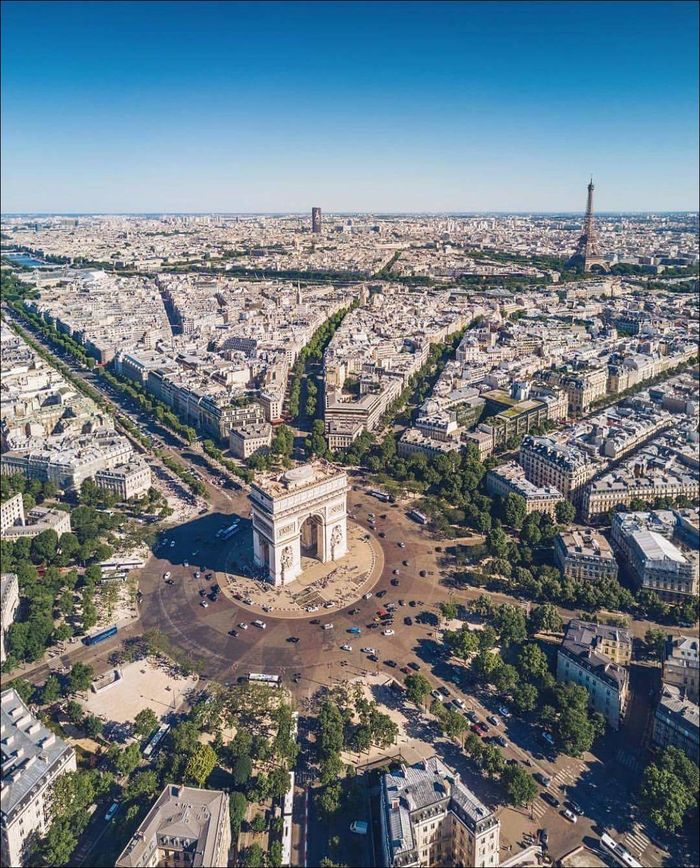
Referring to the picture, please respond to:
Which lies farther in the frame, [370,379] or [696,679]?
[370,379]

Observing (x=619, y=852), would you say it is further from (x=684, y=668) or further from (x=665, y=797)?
(x=684, y=668)

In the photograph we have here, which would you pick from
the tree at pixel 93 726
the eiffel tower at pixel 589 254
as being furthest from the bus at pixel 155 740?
the eiffel tower at pixel 589 254

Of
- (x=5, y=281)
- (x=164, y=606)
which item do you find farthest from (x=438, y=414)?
(x=5, y=281)

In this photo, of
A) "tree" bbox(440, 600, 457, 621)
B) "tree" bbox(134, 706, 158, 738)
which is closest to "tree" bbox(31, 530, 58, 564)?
"tree" bbox(134, 706, 158, 738)

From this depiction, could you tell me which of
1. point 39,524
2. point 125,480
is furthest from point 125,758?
point 125,480

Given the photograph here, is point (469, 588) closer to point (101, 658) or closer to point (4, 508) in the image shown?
point (101, 658)
